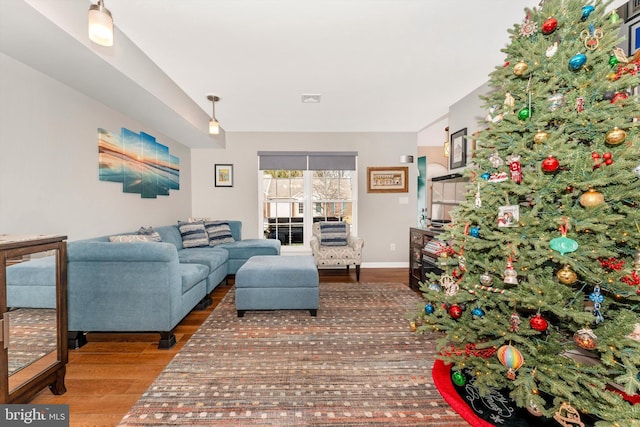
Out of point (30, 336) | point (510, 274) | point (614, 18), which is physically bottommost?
point (30, 336)

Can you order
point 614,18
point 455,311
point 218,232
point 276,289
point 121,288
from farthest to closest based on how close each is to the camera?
point 218,232, point 276,289, point 121,288, point 455,311, point 614,18

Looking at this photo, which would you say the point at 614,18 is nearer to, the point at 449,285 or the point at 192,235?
the point at 449,285

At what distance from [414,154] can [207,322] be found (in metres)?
4.30

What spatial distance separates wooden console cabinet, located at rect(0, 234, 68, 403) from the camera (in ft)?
4.10

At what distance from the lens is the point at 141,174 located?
3.58m

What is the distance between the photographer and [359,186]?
5.15 meters

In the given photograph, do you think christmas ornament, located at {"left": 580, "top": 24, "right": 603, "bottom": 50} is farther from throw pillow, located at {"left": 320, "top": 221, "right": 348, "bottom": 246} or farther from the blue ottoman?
throw pillow, located at {"left": 320, "top": 221, "right": 348, "bottom": 246}

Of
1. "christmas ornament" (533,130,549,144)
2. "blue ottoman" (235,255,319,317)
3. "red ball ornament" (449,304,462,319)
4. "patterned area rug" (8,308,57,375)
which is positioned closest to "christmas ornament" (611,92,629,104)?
"christmas ornament" (533,130,549,144)

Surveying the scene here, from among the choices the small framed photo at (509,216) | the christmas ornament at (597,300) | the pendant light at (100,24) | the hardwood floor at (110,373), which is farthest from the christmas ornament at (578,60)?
the hardwood floor at (110,373)

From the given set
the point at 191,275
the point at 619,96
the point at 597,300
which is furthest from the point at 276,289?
the point at 619,96

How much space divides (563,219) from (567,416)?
95 centimetres

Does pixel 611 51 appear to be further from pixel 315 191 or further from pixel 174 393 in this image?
pixel 315 191

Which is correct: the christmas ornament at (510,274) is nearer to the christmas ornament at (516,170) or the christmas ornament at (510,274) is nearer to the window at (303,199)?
the christmas ornament at (516,170)

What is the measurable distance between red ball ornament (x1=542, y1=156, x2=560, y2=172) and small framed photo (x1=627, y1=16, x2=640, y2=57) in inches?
50.8
